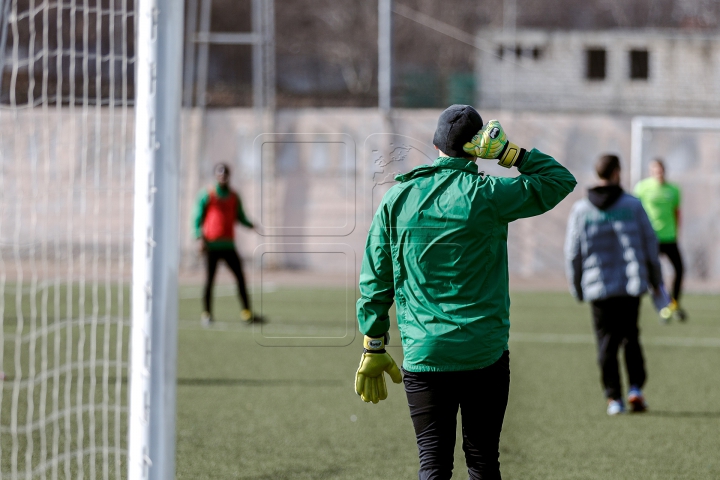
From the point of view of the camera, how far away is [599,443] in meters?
6.44

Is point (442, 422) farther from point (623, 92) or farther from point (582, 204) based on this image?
point (623, 92)

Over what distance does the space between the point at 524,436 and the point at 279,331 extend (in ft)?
18.6

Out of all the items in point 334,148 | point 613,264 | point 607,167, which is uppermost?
point 334,148

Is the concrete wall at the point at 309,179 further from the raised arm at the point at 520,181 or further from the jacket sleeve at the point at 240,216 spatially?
the raised arm at the point at 520,181

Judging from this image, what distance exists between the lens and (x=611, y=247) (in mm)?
7262

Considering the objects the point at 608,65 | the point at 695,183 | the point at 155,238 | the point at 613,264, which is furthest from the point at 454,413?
the point at 608,65

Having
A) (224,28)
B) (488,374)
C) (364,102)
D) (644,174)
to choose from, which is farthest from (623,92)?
(488,374)

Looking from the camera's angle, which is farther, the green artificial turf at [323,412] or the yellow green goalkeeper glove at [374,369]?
the green artificial turf at [323,412]

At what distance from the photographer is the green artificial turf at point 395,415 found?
582cm

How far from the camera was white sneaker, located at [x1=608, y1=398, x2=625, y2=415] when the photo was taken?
7.33 m

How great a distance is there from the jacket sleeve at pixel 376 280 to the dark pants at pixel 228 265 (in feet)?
28.0

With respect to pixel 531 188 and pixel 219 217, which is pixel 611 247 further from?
pixel 219 217

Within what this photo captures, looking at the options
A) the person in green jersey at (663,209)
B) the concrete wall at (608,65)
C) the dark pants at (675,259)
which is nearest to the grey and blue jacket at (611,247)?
the person in green jersey at (663,209)

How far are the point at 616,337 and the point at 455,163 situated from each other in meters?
3.96
